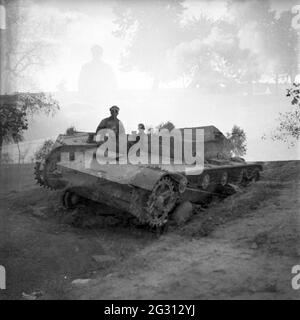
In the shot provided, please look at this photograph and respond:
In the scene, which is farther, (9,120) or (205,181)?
(9,120)

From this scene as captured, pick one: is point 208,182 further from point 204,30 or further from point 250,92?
point 250,92

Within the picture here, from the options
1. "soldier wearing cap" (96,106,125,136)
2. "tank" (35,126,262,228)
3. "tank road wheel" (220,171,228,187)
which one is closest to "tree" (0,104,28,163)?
"tank" (35,126,262,228)

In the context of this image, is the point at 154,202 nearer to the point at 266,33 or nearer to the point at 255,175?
the point at 255,175

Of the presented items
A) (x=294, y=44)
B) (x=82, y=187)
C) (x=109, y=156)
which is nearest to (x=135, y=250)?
(x=82, y=187)

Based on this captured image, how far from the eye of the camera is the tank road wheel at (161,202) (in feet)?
22.6

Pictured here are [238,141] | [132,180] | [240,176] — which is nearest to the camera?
[132,180]

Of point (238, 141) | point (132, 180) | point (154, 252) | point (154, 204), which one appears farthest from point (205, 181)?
point (238, 141)

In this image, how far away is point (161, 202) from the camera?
23.1 ft

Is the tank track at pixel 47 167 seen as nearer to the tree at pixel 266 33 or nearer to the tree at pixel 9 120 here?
the tree at pixel 9 120

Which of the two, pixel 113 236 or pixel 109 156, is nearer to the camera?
pixel 113 236

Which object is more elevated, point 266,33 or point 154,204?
point 266,33

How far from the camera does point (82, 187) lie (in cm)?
752

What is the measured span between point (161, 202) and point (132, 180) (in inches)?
27.8
